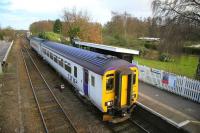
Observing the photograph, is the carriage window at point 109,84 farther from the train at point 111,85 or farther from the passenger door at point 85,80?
the passenger door at point 85,80

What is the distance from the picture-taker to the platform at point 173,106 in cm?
907

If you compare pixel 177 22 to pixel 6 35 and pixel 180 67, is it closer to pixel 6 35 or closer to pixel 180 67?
pixel 180 67

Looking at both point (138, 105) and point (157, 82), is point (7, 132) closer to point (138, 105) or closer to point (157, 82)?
point (138, 105)

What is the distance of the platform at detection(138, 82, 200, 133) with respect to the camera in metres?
9.07

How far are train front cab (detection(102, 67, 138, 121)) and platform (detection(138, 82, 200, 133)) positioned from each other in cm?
231

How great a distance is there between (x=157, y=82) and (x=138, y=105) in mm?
4417

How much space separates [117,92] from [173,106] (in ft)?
13.8

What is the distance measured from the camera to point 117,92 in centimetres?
884

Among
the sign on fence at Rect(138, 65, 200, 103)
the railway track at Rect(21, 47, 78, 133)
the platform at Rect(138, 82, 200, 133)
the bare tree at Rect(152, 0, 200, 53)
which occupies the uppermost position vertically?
the bare tree at Rect(152, 0, 200, 53)

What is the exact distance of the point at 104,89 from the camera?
864cm

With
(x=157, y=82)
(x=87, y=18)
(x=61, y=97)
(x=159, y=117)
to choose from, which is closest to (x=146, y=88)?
(x=157, y=82)

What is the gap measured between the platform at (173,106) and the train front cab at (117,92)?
7.59 ft

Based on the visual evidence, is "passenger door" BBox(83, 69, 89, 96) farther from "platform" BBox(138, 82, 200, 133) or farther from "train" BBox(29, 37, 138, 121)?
"platform" BBox(138, 82, 200, 133)

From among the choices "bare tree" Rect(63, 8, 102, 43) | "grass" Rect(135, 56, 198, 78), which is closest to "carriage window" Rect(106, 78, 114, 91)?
"grass" Rect(135, 56, 198, 78)
